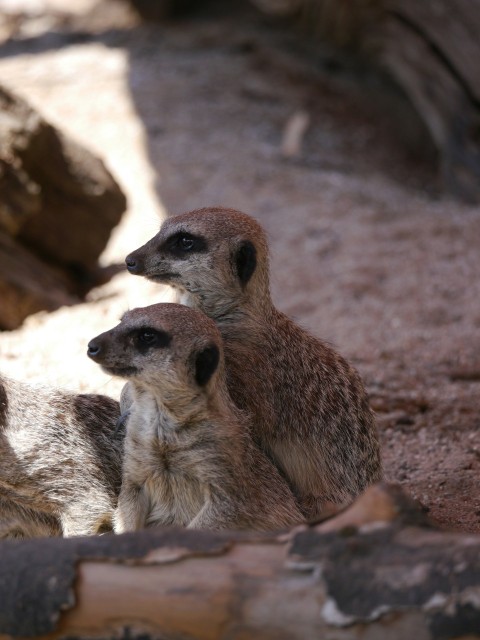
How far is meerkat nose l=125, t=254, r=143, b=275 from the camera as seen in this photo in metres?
2.90

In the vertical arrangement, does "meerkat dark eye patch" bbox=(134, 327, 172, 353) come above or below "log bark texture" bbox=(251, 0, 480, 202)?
above

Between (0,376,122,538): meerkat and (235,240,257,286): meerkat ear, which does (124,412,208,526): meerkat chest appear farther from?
(235,240,257,286): meerkat ear

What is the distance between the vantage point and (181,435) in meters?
2.48

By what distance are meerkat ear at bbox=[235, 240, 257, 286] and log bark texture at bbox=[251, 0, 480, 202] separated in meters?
3.50

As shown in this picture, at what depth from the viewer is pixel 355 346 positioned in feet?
15.0

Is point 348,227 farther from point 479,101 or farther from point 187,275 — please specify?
point 187,275

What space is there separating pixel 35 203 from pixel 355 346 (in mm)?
1789

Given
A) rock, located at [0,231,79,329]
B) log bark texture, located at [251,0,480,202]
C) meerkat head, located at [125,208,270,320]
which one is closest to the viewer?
meerkat head, located at [125,208,270,320]

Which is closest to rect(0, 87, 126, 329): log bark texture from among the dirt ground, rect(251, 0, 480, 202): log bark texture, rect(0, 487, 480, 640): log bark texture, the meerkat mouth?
the dirt ground

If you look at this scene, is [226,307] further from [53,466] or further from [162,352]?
[53,466]

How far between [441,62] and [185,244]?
158 inches

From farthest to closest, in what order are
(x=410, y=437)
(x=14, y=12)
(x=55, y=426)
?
1. (x=14, y=12)
2. (x=410, y=437)
3. (x=55, y=426)

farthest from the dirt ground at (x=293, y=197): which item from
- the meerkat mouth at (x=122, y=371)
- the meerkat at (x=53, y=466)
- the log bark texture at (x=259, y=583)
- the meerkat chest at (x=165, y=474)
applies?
the log bark texture at (x=259, y=583)

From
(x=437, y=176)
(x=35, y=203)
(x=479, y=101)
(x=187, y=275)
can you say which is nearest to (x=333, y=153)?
(x=437, y=176)
